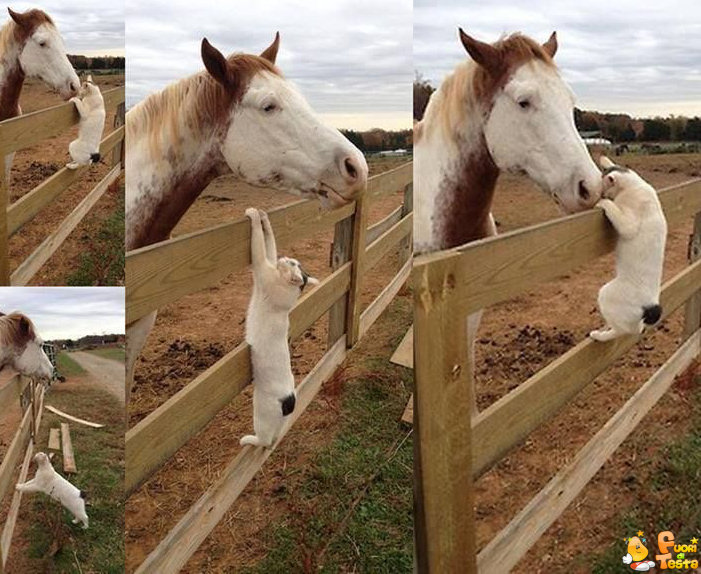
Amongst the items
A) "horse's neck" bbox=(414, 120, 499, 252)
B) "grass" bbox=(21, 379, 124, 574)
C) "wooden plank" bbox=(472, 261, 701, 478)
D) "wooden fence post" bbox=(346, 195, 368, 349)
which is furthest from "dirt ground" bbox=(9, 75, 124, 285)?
"wooden fence post" bbox=(346, 195, 368, 349)

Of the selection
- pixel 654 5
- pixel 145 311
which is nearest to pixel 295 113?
pixel 145 311

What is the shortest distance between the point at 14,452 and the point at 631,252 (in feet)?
4.23

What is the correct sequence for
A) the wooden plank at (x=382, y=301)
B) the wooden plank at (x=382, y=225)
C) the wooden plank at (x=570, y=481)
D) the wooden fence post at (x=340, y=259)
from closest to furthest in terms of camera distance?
1. the wooden plank at (x=570, y=481)
2. the wooden fence post at (x=340, y=259)
3. the wooden plank at (x=382, y=301)
4. the wooden plank at (x=382, y=225)

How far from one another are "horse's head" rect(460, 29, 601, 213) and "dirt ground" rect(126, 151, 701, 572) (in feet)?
0.19

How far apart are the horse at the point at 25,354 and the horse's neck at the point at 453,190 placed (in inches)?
29.7

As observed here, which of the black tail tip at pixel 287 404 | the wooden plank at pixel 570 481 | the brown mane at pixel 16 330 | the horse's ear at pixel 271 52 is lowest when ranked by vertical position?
the wooden plank at pixel 570 481

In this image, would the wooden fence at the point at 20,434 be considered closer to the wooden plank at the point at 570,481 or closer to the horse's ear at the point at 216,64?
the horse's ear at the point at 216,64

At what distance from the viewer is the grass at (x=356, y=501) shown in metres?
1.63

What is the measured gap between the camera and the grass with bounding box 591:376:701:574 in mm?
1611

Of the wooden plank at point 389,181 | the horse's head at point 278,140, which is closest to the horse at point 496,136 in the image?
the horse's head at point 278,140

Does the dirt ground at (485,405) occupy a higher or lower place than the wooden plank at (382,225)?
lower

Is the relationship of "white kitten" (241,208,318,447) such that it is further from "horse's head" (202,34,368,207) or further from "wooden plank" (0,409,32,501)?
"wooden plank" (0,409,32,501)

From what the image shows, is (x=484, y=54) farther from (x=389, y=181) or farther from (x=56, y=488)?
(x=56, y=488)

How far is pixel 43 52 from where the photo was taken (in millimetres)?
1037
